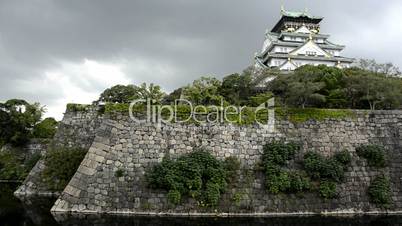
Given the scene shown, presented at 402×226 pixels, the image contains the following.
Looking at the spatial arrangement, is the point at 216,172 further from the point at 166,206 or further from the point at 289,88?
the point at 289,88

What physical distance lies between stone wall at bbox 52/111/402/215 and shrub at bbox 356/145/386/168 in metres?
0.22

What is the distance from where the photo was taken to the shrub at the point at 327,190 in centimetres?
1408

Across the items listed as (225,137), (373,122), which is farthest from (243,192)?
(373,122)

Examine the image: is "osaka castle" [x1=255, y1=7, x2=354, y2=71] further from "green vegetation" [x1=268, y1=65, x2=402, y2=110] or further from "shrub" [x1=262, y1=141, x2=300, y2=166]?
"shrub" [x1=262, y1=141, x2=300, y2=166]

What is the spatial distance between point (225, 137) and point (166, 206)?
349 centimetres

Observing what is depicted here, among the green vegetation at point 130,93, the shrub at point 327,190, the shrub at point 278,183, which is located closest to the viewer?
the shrub at point 278,183

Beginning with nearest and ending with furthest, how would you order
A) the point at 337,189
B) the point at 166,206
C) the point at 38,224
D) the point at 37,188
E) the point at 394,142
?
the point at 38,224 → the point at 166,206 → the point at 337,189 → the point at 394,142 → the point at 37,188

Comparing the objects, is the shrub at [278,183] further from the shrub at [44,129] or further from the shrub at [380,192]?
the shrub at [44,129]

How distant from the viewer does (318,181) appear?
14500 millimetres

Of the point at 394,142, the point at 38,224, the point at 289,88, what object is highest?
the point at 289,88

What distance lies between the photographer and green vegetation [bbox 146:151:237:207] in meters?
13.3

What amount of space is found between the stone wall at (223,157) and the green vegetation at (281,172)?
0.95 ft

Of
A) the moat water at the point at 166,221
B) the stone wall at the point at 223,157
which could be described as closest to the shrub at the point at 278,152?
the stone wall at the point at 223,157

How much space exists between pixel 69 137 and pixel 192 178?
8502 mm
